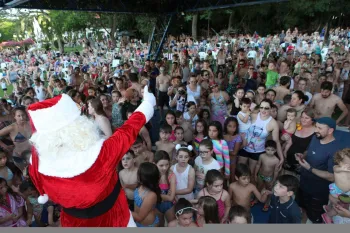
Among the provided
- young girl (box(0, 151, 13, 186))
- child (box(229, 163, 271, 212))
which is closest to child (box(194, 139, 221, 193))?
child (box(229, 163, 271, 212))

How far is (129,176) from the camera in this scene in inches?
115

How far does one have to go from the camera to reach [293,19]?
2625 centimetres

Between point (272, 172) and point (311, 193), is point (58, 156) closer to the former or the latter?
point (311, 193)

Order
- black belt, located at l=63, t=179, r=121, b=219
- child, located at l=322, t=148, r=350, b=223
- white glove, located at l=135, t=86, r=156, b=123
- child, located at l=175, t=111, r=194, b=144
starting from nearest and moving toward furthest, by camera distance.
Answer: black belt, located at l=63, t=179, r=121, b=219
white glove, located at l=135, t=86, r=156, b=123
child, located at l=322, t=148, r=350, b=223
child, located at l=175, t=111, r=194, b=144

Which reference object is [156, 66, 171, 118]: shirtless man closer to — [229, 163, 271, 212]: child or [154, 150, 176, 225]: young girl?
[154, 150, 176, 225]: young girl

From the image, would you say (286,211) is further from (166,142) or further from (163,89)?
(163,89)

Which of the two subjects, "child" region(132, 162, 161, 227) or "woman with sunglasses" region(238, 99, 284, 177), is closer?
"child" region(132, 162, 161, 227)

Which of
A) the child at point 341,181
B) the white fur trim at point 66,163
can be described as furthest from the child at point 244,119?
the white fur trim at point 66,163

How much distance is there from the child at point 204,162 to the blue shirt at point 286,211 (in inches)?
27.9

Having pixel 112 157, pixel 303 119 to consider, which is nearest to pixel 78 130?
pixel 112 157

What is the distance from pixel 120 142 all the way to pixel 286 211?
168 centimetres

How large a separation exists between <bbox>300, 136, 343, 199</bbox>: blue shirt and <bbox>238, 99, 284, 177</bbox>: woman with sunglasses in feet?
2.13

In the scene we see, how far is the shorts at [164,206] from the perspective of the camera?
274cm

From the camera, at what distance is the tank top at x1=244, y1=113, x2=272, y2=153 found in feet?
11.4
